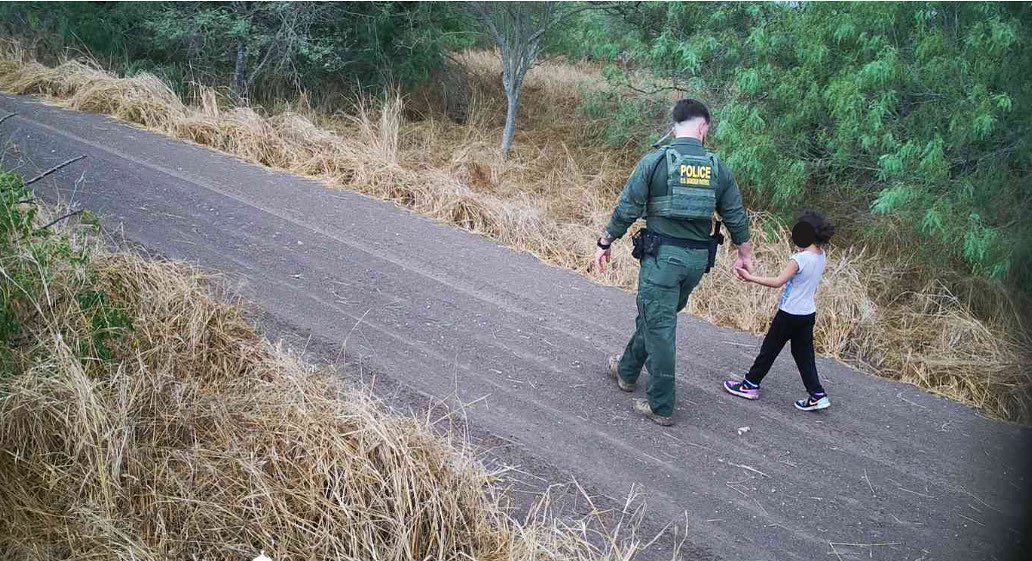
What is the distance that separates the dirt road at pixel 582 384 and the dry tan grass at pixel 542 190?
1.67 ft

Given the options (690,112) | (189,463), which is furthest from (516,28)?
(189,463)

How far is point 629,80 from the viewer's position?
12.2 metres

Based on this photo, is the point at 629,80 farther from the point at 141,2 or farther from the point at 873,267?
the point at 141,2

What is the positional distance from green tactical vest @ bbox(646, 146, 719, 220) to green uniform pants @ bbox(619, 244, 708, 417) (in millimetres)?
240

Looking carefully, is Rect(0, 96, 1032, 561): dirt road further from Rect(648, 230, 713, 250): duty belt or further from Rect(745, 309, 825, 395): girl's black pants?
Rect(648, 230, 713, 250): duty belt

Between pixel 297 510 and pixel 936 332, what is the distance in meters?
6.51

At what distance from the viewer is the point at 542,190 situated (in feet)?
39.6

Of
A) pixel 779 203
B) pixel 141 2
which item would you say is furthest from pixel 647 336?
pixel 141 2

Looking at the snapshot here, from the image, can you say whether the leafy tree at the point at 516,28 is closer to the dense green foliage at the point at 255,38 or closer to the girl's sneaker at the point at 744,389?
the dense green foliage at the point at 255,38

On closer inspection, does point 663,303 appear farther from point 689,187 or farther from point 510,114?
point 510,114

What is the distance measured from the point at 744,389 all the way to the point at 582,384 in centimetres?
113

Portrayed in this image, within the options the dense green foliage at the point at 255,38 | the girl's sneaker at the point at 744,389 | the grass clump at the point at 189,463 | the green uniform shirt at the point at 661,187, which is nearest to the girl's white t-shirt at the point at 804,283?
the green uniform shirt at the point at 661,187

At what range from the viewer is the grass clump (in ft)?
10.9

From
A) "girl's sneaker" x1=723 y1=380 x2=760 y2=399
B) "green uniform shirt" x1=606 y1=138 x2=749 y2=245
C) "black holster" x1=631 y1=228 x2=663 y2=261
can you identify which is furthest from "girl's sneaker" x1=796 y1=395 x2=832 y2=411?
"black holster" x1=631 y1=228 x2=663 y2=261
